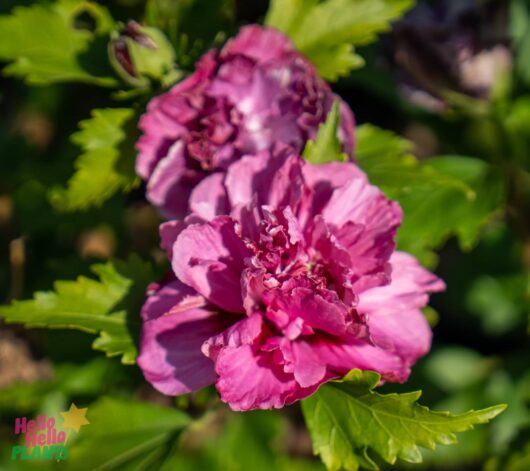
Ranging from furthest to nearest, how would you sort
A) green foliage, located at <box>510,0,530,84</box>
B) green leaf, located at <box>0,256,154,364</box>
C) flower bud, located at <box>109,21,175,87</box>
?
green foliage, located at <box>510,0,530,84</box>, flower bud, located at <box>109,21,175,87</box>, green leaf, located at <box>0,256,154,364</box>

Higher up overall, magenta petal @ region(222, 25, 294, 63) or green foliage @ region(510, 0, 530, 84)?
magenta petal @ region(222, 25, 294, 63)

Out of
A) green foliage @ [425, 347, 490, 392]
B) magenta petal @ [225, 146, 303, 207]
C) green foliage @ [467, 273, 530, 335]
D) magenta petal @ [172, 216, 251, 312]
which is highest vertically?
magenta petal @ [225, 146, 303, 207]

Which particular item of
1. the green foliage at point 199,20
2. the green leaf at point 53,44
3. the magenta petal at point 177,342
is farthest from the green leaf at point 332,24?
the magenta petal at point 177,342

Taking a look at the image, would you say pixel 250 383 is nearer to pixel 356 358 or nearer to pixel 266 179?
pixel 356 358

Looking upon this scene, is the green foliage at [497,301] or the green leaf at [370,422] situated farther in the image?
the green foliage at [497,301]

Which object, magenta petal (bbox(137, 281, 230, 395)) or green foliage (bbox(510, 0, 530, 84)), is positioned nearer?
magenta petal (bbox(137, 281, 230, 395))

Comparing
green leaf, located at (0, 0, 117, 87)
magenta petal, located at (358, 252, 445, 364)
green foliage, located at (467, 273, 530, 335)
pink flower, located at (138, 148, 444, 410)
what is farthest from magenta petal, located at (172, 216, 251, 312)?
green foliage, located at (467, 273, 530, 335)

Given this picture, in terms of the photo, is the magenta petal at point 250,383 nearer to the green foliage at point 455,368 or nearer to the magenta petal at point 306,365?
the magenta petal at point 306,365

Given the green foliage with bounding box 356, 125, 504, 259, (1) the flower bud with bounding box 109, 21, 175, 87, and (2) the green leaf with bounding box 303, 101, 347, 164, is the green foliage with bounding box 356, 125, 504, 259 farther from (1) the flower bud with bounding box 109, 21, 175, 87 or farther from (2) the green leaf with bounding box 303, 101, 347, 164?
(1) the flower bud with bounding box 109, 21, 175, 87
